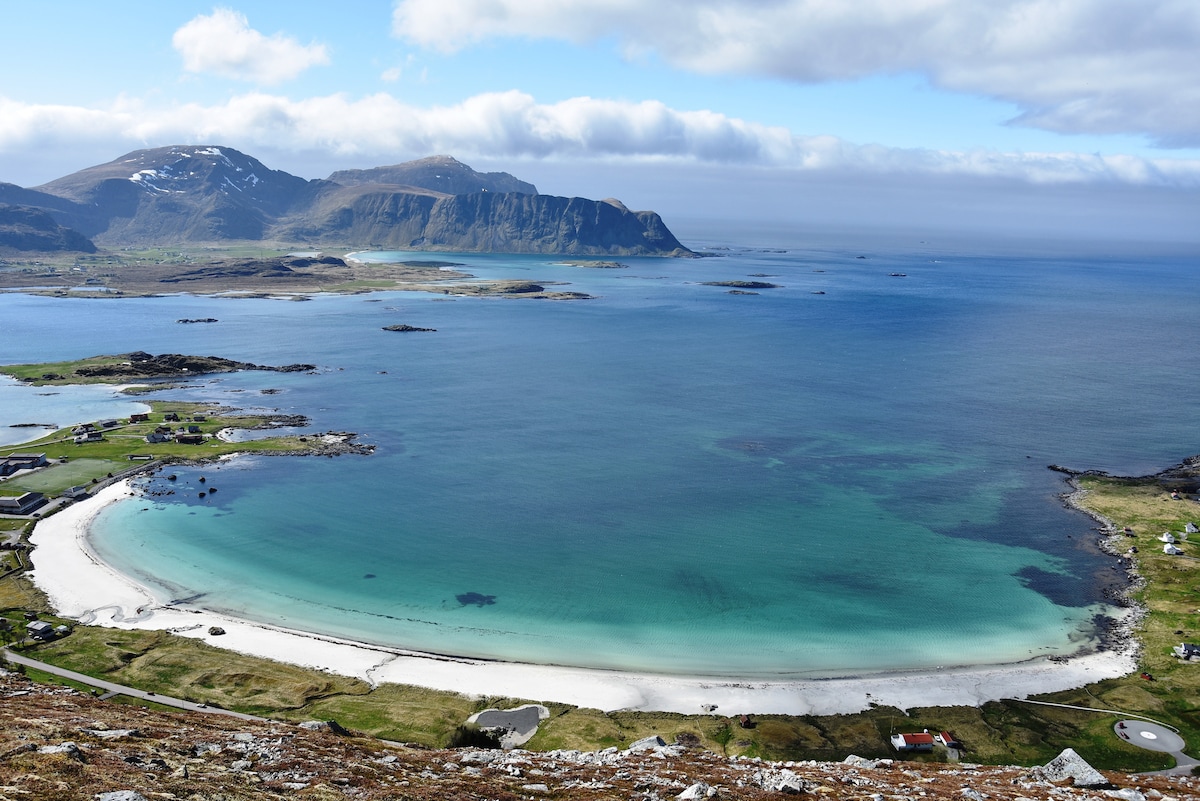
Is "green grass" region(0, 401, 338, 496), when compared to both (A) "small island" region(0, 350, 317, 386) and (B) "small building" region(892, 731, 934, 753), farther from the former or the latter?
(B) "small building" region(892, 731, 934, 753)

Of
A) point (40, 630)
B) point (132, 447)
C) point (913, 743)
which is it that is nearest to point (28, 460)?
point (132, 447)

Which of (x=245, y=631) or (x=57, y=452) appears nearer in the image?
(x=245, y=631)

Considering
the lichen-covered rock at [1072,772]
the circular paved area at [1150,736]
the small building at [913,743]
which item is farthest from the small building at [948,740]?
the circular paved area at [1150,736]

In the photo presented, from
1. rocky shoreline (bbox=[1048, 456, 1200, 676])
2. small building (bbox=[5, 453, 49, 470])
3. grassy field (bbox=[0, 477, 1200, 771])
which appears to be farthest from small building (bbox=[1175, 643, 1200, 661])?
small building (bbox=[5, 453, 49, 470])

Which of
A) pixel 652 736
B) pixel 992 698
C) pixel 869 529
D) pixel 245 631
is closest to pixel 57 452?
pixel 245 631

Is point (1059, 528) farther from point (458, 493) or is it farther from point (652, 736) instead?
point (458, 493)

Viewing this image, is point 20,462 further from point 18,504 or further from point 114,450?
point 18,504
